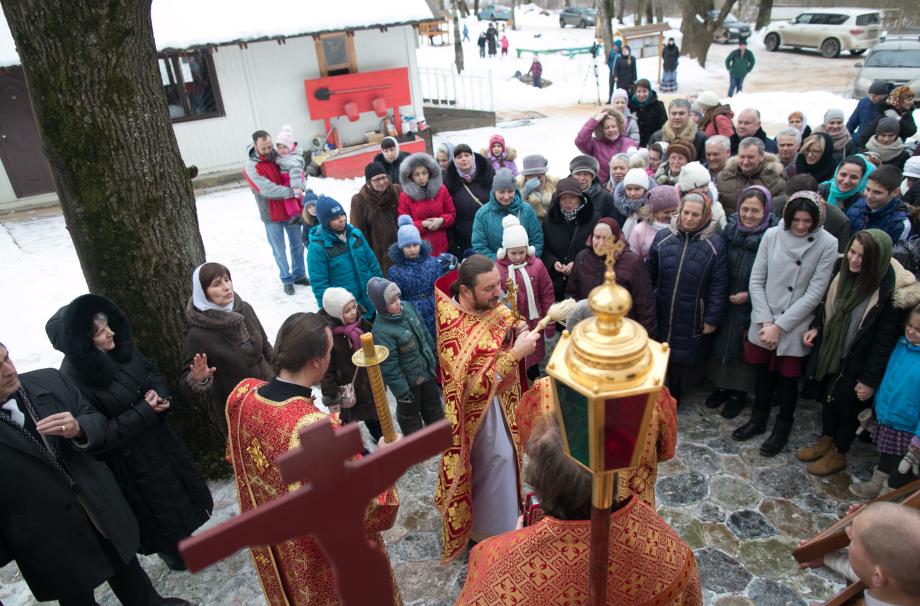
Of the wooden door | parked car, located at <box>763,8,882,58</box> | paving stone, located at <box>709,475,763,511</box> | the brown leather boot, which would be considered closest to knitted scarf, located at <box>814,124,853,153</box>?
the brown leather boot

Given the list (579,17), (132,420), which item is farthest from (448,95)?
(579,17)

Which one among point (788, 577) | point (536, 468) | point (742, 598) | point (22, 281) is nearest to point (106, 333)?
point (536, 468)

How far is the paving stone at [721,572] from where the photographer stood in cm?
371

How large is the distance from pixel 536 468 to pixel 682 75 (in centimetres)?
2651

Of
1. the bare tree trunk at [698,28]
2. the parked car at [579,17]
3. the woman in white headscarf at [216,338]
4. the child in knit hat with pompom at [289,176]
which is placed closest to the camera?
the woman in white headscarf at [216,338]

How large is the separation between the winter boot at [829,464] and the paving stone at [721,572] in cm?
116

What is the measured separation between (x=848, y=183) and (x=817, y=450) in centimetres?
227

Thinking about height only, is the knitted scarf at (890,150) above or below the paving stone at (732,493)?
above

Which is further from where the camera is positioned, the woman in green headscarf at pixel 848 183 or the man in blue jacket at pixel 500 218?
the man in blue jacket at pixel 500 218

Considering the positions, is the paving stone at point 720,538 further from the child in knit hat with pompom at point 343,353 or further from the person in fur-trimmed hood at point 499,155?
the person in fur-trimmed hood at point 499,155

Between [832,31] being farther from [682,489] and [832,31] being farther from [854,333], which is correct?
[682,489]

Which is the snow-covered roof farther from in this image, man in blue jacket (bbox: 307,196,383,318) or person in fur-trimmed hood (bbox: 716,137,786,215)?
person in fur-trimmed hood (bbox: 716,137,786,215)

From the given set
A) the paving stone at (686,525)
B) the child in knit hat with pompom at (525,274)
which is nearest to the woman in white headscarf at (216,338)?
the child in knit hat with pompom at (525,274)

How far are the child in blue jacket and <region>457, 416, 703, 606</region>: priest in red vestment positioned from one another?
2.71 metres
